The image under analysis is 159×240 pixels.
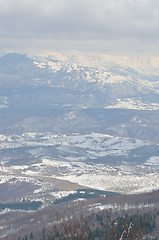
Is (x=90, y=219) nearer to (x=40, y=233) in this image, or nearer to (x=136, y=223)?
(x=40, y=233)

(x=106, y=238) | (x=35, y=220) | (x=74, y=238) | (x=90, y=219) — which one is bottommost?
(x=35, y=220)

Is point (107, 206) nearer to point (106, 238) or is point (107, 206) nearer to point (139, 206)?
point (139, 206)

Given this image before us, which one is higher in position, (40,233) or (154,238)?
(154,238)

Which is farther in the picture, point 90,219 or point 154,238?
point 90,219

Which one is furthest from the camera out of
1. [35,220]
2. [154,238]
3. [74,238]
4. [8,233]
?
[35,220]

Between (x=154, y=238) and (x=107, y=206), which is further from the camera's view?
(x=107, y=206)

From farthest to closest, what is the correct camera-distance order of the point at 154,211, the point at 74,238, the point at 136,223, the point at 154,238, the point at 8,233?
the point at 8,233 < the point at 154,211 < the point at 136,223 < the point at 154,238 < the point at 74,238

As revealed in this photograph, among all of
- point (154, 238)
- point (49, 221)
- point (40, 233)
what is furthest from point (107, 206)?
point (154, 238)

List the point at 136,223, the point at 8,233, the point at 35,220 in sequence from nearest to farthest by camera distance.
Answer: the point at 136,223 < the point at 8,233 < the point at 35,220

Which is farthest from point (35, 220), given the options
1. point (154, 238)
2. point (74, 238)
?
point (74, 238)
